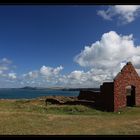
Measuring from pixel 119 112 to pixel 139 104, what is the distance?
4.54 metres

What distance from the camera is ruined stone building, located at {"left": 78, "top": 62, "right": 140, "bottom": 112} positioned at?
25188 millimetres

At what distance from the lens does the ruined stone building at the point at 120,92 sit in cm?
2519

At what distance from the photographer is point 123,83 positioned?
26.0 meters

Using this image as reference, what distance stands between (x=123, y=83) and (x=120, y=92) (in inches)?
34.6

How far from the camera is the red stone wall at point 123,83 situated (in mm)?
25328

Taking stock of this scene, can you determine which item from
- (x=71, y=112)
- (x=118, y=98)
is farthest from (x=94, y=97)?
(x=71, y=112)
